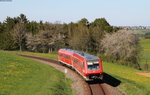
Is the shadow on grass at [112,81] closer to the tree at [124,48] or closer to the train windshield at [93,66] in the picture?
the train windshield at [93,66]

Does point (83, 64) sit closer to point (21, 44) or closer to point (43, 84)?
point (43, 84)

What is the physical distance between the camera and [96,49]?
84500 millimetres

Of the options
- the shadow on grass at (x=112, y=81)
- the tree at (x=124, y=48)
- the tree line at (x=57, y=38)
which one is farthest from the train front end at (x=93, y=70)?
the tree line at (x=57, y=38)

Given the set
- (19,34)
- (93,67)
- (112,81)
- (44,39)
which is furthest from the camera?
(19,34)

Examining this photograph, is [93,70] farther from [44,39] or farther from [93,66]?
[44,39]

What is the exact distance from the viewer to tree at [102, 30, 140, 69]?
6344 centimetres

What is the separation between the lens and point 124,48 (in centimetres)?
6462

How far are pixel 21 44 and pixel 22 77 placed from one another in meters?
68.1

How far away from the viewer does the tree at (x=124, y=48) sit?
208ft

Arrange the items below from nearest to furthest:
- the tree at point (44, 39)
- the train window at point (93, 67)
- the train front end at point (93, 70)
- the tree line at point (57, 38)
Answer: the train front end at point (93, 70)
the train window at point (93, 67)
the tree line at point (57, 38)
the tree at point (44, 39)

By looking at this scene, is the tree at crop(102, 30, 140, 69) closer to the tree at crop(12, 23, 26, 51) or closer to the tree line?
the tree line

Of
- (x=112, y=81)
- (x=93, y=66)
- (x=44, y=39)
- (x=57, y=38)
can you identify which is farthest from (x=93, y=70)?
(x=44, y=39)

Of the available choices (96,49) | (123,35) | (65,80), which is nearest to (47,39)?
(96,49)

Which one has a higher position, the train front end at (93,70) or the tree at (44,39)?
the tree at (44,39)
